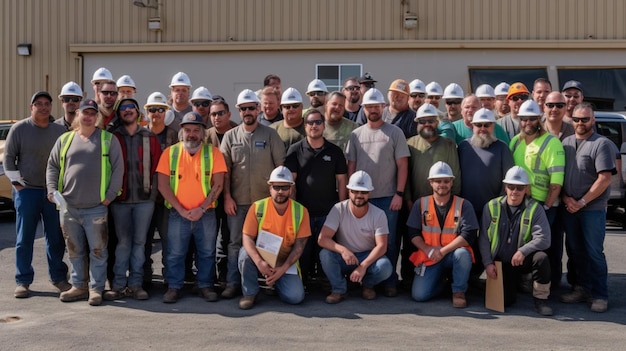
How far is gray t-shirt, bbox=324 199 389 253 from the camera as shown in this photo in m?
7.92

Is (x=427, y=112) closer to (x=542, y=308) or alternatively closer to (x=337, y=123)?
(x=337, y=123)

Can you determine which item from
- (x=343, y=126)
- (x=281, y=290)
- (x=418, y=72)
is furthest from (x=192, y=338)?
(x=418, y=72)

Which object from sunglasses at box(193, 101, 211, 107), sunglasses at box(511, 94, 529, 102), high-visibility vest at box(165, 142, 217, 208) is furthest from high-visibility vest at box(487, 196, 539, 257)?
sunglasses at box(193, 101, 211, 107)

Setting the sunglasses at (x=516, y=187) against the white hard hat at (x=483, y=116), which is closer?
the sunglasses at (x=516, y=187)

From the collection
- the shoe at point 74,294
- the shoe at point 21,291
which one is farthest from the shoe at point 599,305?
the shoe at point 21,291

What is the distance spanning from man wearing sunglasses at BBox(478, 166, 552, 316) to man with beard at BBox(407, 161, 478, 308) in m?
0.17

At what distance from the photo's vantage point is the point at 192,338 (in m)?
6.54

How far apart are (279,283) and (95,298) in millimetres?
1772

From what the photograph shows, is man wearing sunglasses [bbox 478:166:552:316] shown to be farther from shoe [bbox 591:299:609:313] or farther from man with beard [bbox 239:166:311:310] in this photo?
man with beard [bbox 239:166:311:310]

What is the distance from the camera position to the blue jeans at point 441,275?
7.73 m

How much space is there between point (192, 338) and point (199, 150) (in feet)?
7.00

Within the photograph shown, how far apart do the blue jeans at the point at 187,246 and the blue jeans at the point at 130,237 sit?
0.86 feet

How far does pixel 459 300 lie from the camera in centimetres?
765

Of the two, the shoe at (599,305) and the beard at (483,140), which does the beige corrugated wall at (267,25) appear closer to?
the beard at (483,140)
